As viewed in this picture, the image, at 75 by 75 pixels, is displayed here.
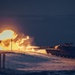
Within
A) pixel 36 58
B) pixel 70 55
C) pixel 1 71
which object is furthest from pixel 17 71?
pixel 70 55

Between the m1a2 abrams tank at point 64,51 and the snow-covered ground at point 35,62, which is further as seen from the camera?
the m1a2 abrams tank at point 64,51

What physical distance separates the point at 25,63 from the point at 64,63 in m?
8.01

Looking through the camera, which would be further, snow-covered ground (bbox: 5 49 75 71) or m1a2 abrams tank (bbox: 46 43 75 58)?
m1a2 abrams tank (bbox: 46 43 75 58)

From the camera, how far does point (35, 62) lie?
427ft

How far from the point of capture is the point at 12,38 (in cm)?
15775

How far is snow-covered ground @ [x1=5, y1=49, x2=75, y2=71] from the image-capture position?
11931 cm

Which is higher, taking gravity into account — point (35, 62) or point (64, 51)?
point (64, 51)

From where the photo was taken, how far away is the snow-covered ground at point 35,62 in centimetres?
11931

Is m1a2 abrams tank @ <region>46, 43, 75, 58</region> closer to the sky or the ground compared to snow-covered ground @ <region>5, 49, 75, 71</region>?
closer to the sky

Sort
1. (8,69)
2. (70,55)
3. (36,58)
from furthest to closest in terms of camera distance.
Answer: (70,55)
(36,58)
(8,69)

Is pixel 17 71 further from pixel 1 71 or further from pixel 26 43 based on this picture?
pixel 26 43

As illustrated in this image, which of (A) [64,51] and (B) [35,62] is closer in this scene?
(B) [35,62]

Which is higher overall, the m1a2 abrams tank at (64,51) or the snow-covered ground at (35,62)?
the m1a2 abrams tank at (64,51)

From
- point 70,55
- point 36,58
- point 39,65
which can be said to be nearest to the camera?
point 39,65
